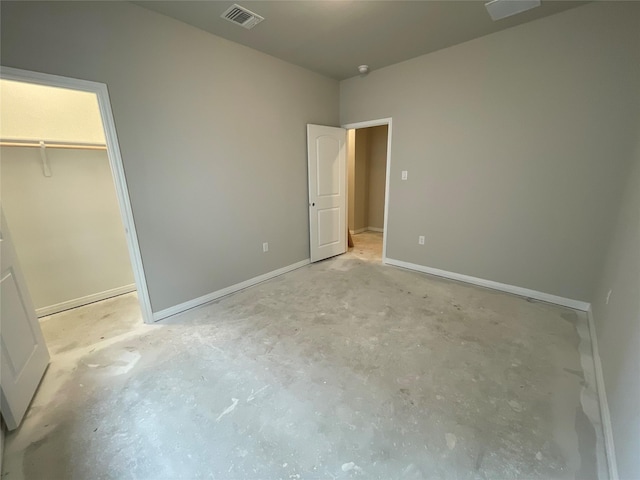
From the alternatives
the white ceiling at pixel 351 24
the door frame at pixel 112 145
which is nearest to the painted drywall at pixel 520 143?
the white ceiling at pixel 351 24

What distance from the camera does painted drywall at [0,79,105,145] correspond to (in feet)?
7.58

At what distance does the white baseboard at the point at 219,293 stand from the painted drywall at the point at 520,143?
1786 mm

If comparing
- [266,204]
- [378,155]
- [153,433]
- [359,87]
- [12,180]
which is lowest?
[153,433]

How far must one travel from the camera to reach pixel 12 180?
7.61ft

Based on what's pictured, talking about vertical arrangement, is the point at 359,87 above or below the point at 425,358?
above

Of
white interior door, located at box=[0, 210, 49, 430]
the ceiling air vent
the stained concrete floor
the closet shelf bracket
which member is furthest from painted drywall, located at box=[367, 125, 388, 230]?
white interior door, located at box=[0, 210, 49, 430]

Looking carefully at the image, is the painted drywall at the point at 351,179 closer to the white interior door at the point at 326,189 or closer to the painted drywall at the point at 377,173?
the painted drywall at the point at 377,173

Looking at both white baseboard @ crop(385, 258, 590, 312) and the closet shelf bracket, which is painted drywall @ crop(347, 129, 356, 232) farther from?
the closet shelf bracket

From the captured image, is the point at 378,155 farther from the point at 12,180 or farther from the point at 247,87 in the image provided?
the point at 12,180

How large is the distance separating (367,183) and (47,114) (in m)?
5.10

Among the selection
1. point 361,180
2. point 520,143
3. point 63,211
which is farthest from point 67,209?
point 361,180

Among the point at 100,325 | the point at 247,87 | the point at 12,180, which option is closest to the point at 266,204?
the point at 247,87

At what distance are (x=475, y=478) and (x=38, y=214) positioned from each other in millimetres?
3817

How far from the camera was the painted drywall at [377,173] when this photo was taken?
571 centimetres
